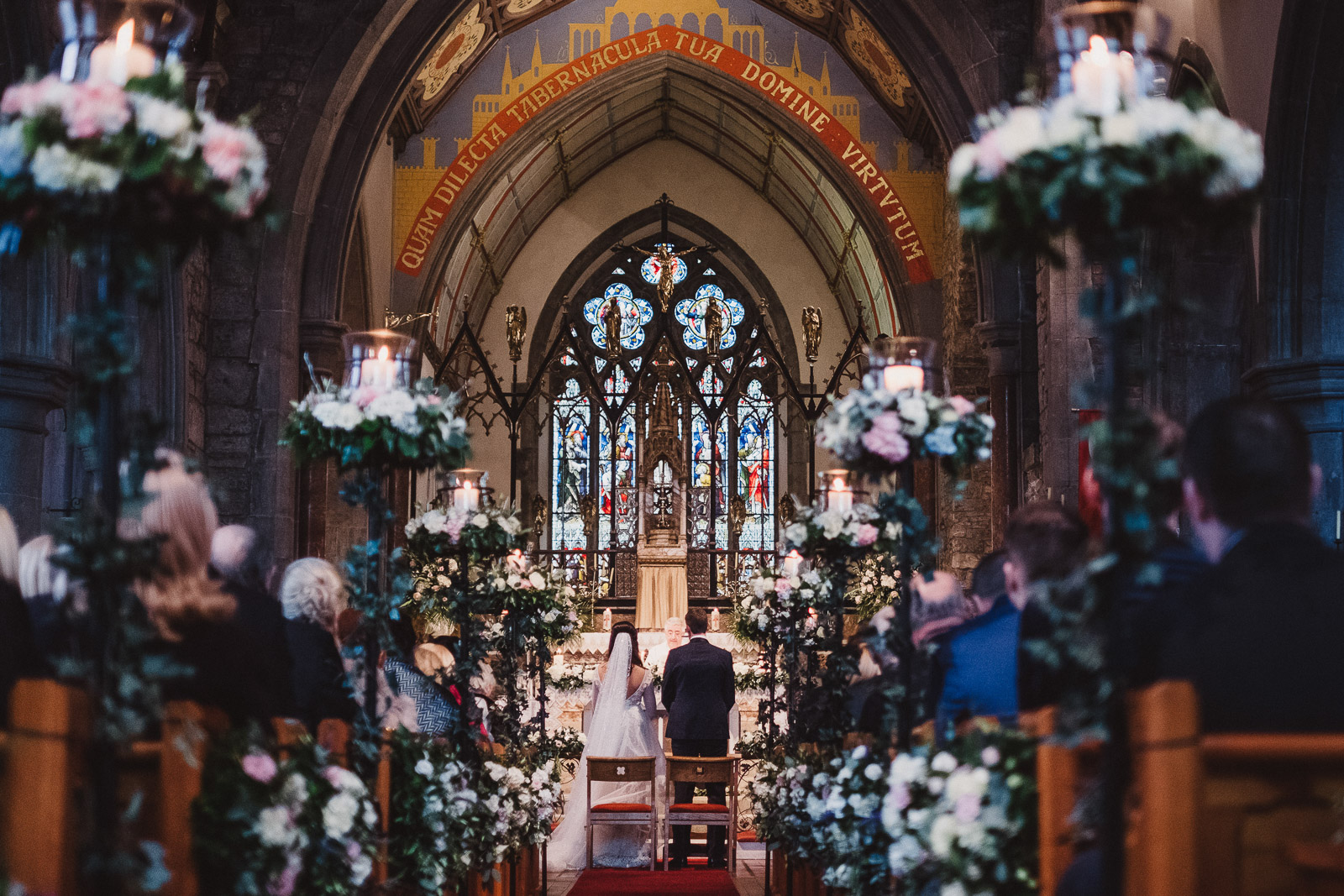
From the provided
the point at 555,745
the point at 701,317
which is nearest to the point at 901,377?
the point at 555,745

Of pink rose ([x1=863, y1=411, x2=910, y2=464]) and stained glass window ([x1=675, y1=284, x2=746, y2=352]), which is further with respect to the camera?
stained glass window ([x1=675, y1=284, x2=746, y2=352])

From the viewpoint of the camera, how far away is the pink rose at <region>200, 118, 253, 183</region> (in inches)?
113

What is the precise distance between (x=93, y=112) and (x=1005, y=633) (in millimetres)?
2365

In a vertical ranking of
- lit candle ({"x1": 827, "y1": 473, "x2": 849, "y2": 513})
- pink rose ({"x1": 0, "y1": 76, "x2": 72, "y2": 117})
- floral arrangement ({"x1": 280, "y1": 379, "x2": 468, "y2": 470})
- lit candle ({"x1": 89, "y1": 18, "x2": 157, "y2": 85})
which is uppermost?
lit candle ({"x1": 89, "y1": 18, "x2": 157, "y2": 85})

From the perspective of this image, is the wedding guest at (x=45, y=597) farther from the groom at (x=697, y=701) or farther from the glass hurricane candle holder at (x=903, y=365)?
the groom at (x=697, y=701)

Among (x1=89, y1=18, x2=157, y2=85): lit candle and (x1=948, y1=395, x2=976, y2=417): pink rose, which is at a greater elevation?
(x1=89, y1=18, x2=157, y2=85): lit candle

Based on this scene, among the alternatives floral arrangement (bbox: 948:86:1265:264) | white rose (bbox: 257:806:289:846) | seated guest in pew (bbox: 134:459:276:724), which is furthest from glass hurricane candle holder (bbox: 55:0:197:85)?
floral arrangement (bbox: 948:86:1265:264)

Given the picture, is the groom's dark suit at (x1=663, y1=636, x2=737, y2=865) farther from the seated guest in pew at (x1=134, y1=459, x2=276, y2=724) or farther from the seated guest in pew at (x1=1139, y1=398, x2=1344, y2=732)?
the seated guest in pew at (x1=1139, y1=398, x2=1344, y2=732)

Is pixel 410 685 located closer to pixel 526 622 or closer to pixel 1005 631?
pixel 526 622

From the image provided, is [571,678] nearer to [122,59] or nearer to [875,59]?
[875,59]

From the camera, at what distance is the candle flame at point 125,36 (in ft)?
9.66

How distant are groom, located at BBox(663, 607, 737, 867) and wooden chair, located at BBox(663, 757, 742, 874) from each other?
33 centimetres

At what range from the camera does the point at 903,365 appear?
4652 millimetres

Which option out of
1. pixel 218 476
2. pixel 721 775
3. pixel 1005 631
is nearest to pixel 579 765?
pixel 721 775
